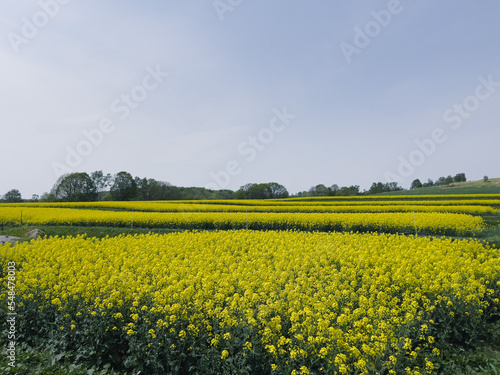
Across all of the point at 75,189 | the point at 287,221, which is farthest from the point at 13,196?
the point at 287,221

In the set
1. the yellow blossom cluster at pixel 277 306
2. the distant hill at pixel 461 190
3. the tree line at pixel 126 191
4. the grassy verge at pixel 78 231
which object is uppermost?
the tree line at pixel 126 191

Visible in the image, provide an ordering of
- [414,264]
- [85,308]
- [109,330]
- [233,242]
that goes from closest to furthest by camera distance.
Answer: [109,330]
[85,308]
[414,264]
[233,242]

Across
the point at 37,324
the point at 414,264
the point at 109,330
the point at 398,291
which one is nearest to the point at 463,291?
the point at 398,291

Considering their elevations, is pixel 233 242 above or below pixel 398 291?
above

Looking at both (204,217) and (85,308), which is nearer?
(85,308)

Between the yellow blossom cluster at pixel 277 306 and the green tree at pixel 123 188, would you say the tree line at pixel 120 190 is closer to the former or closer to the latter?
the green tree at pixel 123 188

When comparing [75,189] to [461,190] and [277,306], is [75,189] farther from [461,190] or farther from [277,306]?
[461,190]

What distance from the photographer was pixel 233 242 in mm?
10023

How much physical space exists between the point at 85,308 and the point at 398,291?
6.08 m

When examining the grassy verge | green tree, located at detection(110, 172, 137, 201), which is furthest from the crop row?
green tree, located at detection(110, 172, 137, 201)

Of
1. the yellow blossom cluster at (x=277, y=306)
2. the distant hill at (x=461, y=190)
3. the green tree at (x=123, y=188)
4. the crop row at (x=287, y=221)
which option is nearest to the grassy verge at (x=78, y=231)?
the crop row at (x=287, y=221)

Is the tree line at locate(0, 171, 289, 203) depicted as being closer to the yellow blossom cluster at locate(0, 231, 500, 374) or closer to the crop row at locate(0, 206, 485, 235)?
the crop row at locate(0, 206, 485, 235)

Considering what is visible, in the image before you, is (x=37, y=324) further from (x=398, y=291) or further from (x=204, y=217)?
(x=204, y=217)

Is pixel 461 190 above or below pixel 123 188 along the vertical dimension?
below
